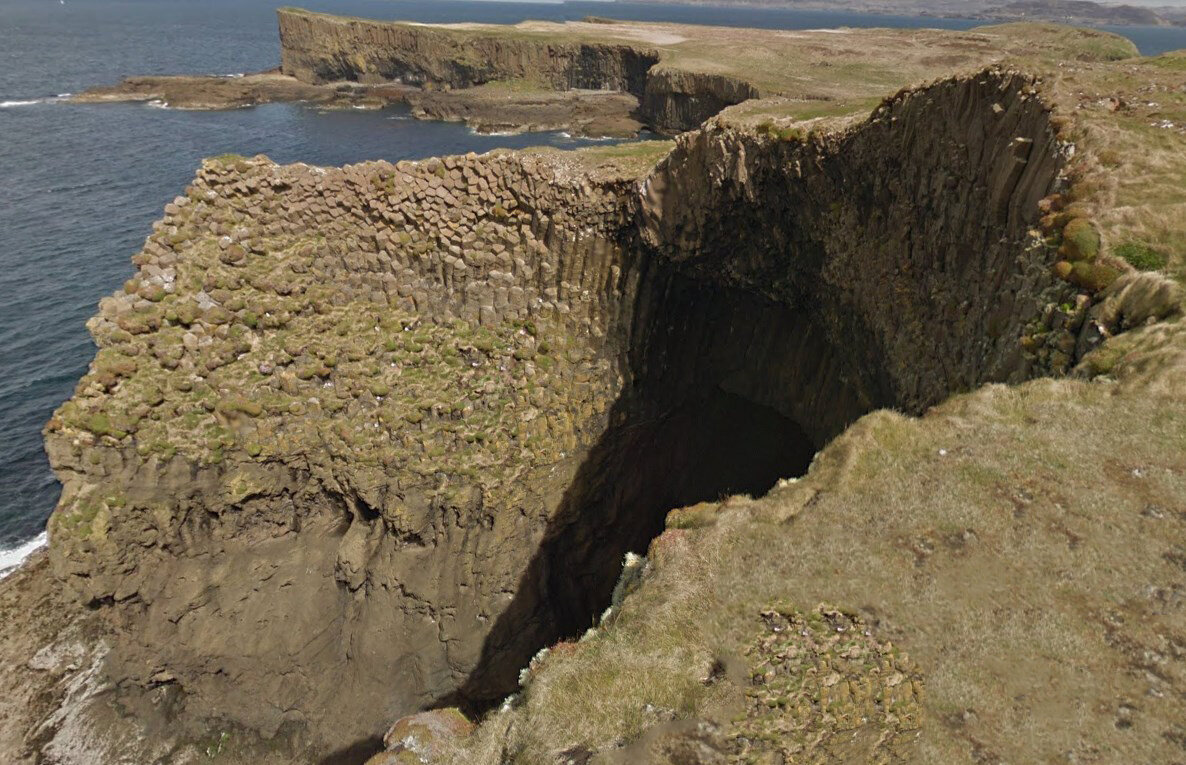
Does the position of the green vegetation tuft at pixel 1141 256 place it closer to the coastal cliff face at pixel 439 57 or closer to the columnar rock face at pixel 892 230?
the columnar rock face at pixel 892 230

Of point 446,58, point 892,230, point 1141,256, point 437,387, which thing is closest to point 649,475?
point 437,387

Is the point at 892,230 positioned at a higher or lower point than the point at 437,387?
higher

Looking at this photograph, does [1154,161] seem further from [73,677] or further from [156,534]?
[73,677]

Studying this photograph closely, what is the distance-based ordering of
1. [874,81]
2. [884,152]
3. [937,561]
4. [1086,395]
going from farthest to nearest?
[874,81] → [884,152] → [1086,395] → [937,561]

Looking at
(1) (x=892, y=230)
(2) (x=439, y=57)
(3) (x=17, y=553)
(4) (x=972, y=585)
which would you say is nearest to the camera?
(4) (x=972, y=585)

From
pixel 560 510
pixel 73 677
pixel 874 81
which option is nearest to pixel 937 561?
pixel 560 510

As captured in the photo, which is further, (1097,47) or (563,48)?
(563,48)

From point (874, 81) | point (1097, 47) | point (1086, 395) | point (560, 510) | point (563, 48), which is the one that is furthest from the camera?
point (563, 48)

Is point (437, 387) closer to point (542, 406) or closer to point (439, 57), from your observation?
point (542, 406)
